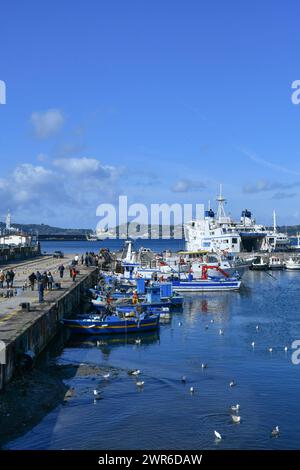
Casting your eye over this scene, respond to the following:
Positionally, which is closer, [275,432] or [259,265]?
[275,432]

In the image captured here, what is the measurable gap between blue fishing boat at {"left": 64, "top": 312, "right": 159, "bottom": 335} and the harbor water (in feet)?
1.98

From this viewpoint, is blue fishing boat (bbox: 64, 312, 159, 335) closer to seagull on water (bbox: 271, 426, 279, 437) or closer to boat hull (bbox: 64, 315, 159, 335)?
boat hull (bbox: 64, 315, 159, 335)

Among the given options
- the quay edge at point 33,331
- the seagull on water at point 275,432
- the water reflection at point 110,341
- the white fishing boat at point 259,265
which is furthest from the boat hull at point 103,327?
the white fishing boat at point 259,265

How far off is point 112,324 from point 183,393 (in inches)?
540

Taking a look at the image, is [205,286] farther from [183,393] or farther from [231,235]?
[231,235]

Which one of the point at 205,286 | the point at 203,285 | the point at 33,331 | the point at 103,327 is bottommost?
the point at 103,327

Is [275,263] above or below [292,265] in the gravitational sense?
above

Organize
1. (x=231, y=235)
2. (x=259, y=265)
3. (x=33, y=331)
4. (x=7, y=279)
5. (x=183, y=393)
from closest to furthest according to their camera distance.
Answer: (x=183, y=393), (x=33, y=331), (x=7, y=279), (x=259, y=265), (x=231, y=235)

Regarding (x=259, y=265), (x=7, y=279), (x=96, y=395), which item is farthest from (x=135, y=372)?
(x=259, y=265)

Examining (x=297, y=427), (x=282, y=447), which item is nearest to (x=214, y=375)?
(x=297, y=427)

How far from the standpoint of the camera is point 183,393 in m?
23.6

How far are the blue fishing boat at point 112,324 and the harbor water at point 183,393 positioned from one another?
1.98ft
